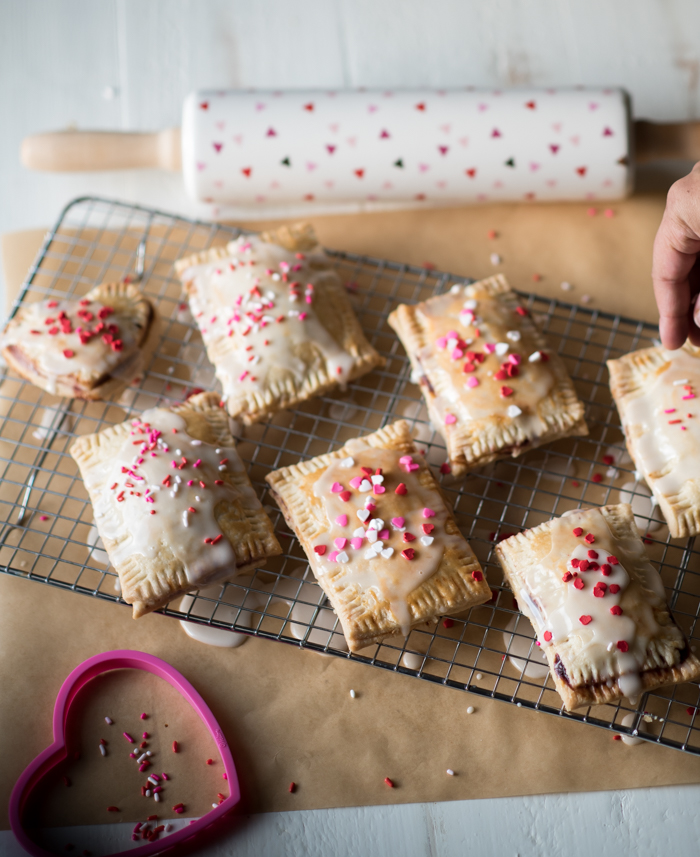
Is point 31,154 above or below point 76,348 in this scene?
above

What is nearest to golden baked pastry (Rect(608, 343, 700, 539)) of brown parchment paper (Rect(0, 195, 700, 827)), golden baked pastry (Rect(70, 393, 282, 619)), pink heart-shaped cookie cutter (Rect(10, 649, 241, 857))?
brown parchment paper (Rect(0, 195, 700, 827))

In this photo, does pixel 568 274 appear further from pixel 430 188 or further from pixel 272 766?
pixel 272 766

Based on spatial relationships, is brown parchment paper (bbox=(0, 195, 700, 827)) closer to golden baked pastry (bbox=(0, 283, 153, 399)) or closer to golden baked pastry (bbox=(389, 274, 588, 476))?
golden baked pastry (bbox=(0, 283, 153, 399))

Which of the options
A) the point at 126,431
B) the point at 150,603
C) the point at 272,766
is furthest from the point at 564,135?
the point at 272,766

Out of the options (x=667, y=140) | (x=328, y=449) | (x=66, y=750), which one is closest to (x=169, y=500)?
(x=328, y=449)

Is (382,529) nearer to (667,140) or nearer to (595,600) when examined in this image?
(595,600)

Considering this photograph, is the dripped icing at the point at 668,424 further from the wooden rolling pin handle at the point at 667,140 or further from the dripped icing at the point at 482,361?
the wooden rolling pin handle at the point at 667,140
